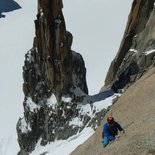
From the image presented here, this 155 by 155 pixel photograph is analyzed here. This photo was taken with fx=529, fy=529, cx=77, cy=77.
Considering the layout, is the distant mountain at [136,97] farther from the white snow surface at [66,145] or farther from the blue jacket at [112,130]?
the white snow surface at [66,145]

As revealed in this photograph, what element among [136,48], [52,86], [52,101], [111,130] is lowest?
[52,101]

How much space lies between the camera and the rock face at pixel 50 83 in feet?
265

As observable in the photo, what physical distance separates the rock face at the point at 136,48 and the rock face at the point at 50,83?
7330 mm

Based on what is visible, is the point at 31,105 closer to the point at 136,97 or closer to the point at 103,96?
the point at 103,96

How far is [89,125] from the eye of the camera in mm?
74812

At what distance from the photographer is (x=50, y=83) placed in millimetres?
86062

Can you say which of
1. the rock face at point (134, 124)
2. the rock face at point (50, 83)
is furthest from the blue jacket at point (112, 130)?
the rock face at point (50, 83)

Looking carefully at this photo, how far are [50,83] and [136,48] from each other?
16.3 metres

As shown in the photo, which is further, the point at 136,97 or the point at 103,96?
the point at 103,96

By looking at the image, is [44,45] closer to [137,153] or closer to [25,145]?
[25,145]

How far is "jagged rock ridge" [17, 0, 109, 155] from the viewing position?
80438 mm

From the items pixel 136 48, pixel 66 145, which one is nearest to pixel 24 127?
pixel 66 145

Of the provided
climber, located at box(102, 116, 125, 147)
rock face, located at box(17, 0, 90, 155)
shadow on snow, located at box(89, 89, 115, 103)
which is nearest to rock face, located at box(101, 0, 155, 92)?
shadow on snow, located at box(89, 89, 115, 103)

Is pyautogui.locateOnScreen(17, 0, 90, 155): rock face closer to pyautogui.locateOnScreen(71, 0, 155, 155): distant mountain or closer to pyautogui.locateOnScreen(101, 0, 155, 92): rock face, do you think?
pyautogui.locateOnScreen(101, 0, 155, 92): rock face
